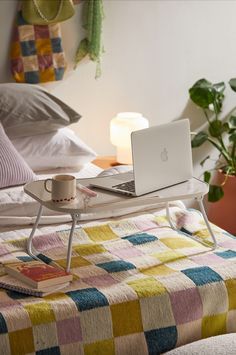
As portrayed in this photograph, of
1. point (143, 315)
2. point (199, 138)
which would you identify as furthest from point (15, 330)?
point (199, 138)

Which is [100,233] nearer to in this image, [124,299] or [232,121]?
[124,299]

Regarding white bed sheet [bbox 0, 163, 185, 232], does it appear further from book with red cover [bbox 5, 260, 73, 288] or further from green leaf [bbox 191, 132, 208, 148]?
green leaf [bbox 191, 132, 208, 148]

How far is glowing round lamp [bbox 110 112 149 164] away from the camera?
3582 millimetres

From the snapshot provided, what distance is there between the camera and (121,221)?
2.60 m

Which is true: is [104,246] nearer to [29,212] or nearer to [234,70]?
[29,212]

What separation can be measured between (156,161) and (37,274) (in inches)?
20.5

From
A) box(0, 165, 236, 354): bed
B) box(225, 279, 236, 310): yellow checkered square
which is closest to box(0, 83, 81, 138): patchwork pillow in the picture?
box(0, 165, 236, 354): bed

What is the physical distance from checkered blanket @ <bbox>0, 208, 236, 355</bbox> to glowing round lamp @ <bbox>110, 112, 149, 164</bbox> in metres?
1.17

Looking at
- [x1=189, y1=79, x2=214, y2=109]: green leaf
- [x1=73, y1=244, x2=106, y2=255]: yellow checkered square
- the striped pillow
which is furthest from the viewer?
[x1=189, y1=79, x2=214, y2=109]: green leaf

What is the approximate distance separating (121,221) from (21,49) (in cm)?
127

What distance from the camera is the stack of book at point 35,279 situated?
79.6 inches

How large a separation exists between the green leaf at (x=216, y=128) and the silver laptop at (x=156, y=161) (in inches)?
59.9

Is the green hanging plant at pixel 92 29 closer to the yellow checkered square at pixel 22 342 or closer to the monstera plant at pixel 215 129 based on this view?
the monstera plant at pixel 215 129

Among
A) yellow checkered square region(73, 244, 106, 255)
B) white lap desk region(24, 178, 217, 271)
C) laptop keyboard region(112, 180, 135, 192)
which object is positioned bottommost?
yellow checkered square region(73, 244, 106, 255)
